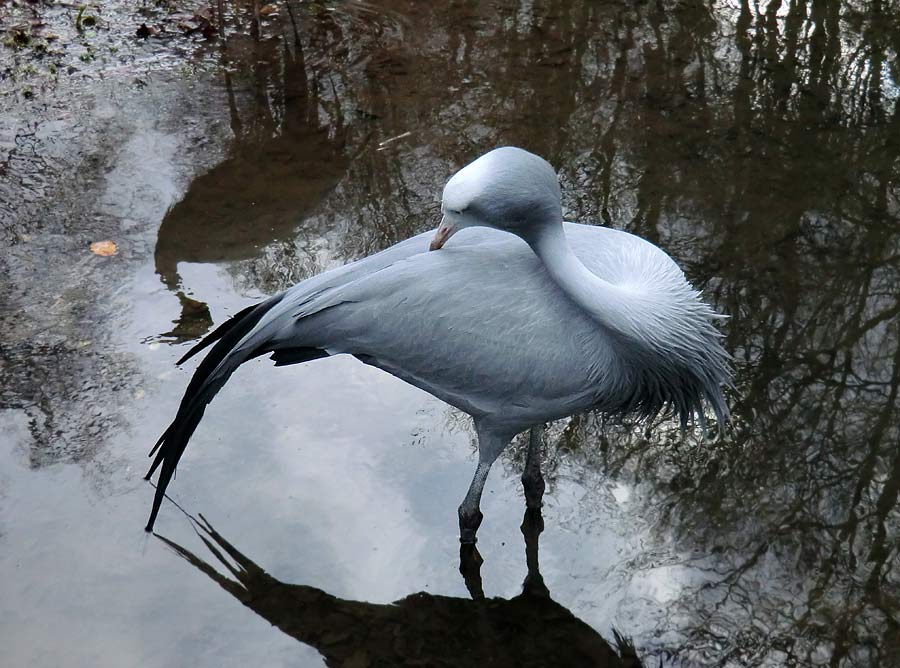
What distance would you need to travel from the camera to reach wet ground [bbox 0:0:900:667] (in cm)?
390

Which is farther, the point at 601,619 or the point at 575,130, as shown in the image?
the point at 575,130

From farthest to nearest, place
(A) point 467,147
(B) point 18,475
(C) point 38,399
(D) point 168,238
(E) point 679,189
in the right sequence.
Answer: (A) point 467,147 → (E) point 679,189 → (D) point 168,238 → (C) point 38,399 → (B) point 18,475

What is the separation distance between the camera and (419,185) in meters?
6.15

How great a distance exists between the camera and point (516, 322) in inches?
146

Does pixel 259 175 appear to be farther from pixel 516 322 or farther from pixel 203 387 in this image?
pixel 516 322

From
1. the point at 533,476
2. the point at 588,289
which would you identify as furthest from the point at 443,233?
the point at 533,476

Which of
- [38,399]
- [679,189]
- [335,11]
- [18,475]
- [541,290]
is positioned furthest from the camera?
[335,11]

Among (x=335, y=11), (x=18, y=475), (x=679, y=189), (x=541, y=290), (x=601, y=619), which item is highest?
(x=335, y=11)

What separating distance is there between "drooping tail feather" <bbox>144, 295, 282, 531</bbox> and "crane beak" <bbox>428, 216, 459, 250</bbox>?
0.84 metres

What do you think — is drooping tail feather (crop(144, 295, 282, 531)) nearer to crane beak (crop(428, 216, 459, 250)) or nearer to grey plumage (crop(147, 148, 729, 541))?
grey plumage (crop(147, 148, 729, 541))

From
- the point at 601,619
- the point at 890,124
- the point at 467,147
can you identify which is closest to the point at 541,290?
the point at 601,619

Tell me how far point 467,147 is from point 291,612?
3.42 meters

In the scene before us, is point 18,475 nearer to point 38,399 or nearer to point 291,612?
point 38,399

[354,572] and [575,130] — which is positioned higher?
[575,130]
